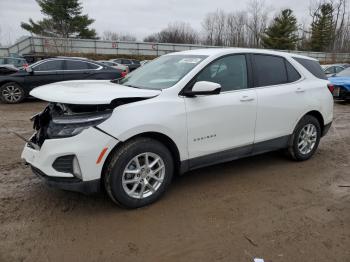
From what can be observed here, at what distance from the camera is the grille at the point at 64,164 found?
2.98 metres

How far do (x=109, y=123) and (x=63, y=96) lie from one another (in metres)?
0.54

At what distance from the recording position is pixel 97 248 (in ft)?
9.09

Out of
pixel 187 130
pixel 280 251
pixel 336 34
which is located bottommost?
pixel 280 251

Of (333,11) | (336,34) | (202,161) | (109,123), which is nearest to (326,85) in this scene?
(202,161)

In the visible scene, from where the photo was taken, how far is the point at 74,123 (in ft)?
9.86

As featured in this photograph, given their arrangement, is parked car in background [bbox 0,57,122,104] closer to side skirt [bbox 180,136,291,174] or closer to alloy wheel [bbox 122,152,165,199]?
side skirt [bbox 180,136,291,174]

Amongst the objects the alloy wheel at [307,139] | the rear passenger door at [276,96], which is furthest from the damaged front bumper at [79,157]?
the alloy wheel at [307,139]

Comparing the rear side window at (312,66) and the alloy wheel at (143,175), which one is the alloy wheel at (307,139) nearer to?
the rear side window at (312,66)

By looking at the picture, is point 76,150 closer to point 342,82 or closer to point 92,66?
point 92,66

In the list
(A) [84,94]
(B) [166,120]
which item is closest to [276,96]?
(B) [166,120]

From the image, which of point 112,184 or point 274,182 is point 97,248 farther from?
point 274,182

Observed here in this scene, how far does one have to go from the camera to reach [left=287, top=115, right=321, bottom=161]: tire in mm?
4832

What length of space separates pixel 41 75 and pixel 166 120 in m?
8.68

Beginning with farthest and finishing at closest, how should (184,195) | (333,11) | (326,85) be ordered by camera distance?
(333,11)
(326,85)
(184,195)
